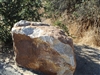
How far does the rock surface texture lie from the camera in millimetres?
3895

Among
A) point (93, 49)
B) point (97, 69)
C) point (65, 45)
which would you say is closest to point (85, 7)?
point (93, 49)

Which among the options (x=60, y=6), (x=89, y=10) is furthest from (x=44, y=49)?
(x=60, y=6)

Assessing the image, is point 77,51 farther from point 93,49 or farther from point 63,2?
point 63,2

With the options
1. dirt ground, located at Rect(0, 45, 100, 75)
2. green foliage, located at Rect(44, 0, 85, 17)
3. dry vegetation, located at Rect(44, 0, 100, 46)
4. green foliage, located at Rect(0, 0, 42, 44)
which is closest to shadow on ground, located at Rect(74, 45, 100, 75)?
dirt ground, located at Rect(0, 45, 100, 75)

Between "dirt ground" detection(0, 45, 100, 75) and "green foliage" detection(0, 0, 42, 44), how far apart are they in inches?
21.2

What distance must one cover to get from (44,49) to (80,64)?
52.5 inches

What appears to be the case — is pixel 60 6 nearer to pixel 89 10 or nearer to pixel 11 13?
pixel 89 10

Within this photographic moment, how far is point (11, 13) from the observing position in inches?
203

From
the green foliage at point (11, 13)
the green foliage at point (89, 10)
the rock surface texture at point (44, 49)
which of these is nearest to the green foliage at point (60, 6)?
the green foliage at point (89, 10)

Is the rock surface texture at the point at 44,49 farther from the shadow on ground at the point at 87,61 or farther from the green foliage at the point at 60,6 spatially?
the green foliage at the point at 60,6

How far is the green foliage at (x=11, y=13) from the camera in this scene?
16.8 ft

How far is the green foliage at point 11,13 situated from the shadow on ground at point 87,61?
5.34 feet

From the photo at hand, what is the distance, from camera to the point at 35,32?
403 centimetres

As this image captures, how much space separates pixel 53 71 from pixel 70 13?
4816 mm
